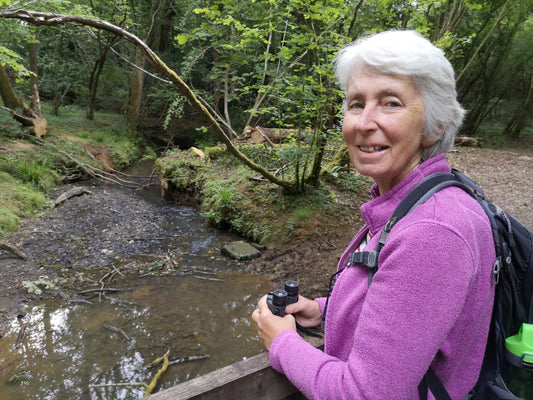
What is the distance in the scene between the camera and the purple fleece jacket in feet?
2.59

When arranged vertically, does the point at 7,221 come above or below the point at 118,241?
above

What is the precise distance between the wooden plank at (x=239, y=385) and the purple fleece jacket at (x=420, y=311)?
35cm

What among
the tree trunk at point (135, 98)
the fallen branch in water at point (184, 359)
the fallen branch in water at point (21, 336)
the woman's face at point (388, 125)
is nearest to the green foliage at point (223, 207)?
the fallen branch in water at point (184, 359)

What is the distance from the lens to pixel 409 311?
79 centimetres

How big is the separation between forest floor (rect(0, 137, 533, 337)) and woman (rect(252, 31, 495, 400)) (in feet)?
13.3

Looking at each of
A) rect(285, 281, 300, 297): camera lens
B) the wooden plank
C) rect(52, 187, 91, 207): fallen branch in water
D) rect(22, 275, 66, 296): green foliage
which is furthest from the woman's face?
rect(52, 187, 91, 207): fallen branch in water

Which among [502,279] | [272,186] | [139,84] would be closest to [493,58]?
[272,186]

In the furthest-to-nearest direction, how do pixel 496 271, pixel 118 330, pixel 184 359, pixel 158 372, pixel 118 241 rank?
pixel 118 241
pixel 118 330
pixel 184 359
pixel 158 372
pixel 496 271

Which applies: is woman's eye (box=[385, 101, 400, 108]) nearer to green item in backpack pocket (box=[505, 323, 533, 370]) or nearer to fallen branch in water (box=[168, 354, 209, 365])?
green item in backpack pocket (box=[505, 323, 533, 370])

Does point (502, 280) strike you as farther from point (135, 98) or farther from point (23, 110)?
point (135, 98)

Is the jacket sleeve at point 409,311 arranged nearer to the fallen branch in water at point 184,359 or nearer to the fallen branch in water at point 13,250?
Answer: the fallen branch in water at point 184,359

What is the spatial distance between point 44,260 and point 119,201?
3715 mm

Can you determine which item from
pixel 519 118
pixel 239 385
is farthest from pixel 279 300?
pixel 519 118

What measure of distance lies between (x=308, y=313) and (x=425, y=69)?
107cm
